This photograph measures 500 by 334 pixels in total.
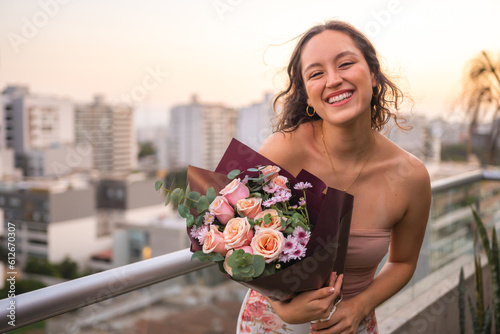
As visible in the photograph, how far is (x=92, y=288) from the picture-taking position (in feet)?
3.73

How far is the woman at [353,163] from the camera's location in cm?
112

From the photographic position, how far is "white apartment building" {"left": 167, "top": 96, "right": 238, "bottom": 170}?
1481 inches

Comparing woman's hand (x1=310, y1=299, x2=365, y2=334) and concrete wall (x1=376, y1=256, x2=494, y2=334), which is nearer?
woman's hand (x1=310, y1=299, x2=365, y2=334)

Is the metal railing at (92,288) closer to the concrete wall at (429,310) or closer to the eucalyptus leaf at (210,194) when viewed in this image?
the eucalyptus leaf at (210,194)

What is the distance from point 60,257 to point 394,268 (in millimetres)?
54365

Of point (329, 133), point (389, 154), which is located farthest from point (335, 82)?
point (389, 154)

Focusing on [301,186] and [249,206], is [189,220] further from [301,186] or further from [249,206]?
[301,186]

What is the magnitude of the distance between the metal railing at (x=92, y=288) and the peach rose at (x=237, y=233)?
1.42 ft

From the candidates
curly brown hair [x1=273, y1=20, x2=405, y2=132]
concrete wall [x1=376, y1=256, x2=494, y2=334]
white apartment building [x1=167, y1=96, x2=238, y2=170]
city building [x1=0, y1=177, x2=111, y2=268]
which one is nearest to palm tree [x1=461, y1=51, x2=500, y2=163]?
concrete wall [x1=376, y1=256, x2=494, y2=334]

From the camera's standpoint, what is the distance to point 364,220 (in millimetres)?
1229

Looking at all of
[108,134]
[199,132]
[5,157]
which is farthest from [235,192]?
[108,134]

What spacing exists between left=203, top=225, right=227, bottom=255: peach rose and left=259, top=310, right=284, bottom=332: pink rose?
372mm

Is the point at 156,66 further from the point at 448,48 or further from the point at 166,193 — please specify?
the point at 448,48

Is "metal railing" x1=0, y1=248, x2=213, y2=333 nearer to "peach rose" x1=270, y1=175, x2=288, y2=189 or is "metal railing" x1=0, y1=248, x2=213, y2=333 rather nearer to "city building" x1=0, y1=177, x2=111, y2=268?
"peach rose" x1=270, y1=175, x2=288, y2=189
